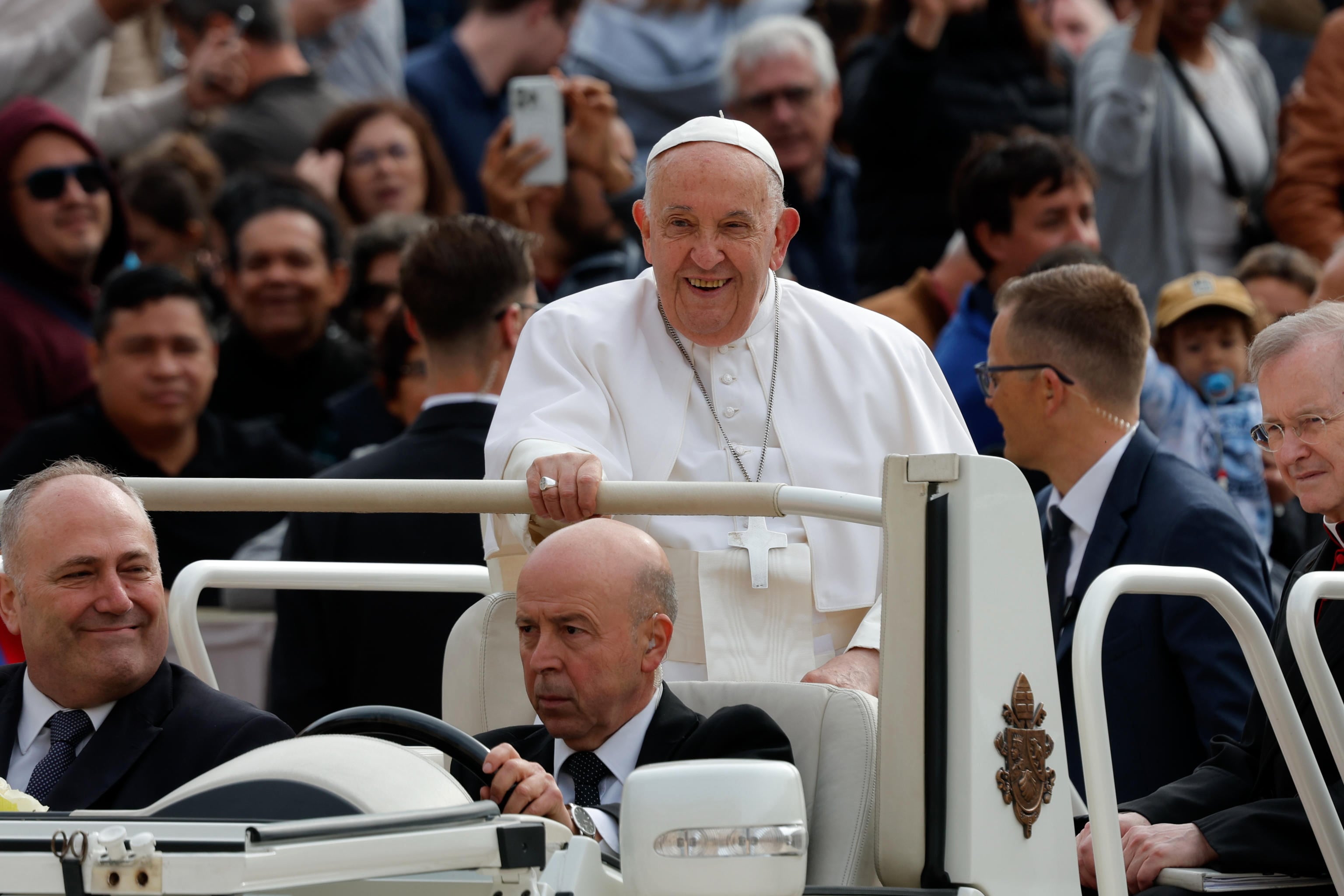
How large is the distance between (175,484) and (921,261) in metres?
4.88

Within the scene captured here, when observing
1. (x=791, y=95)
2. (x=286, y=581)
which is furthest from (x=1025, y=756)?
(x=791, y=95)

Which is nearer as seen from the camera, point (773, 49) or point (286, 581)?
point (286, 581)

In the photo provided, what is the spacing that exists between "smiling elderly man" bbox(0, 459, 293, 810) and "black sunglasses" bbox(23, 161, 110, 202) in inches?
153

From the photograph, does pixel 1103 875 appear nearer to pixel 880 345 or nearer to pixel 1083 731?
pixel 1083 731

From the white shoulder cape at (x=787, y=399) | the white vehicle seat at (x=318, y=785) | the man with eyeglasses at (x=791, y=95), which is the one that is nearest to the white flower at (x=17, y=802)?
the white vehicle seat at (x=318, y=785)

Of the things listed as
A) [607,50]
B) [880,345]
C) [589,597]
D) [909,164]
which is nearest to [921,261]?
[909,164]

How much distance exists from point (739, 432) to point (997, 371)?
0.95m

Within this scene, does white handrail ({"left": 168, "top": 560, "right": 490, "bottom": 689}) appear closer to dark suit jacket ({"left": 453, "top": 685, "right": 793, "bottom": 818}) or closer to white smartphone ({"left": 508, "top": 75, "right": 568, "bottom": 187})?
dark suit jacket ({"left": 453, "top": 685, "right": 793, "bottom": 818})

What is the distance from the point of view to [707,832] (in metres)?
2.50

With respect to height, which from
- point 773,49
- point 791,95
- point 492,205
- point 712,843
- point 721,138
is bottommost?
point 712,843

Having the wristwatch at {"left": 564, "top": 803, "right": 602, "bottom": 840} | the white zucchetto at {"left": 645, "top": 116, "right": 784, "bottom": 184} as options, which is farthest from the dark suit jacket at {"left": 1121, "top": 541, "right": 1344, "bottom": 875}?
the white zucchetto at {"left": 645, "top": 116, "right": 784, "bottom": 184}

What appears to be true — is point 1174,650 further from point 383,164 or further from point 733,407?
point 383,164

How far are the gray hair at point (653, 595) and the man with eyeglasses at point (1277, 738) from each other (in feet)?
3.30

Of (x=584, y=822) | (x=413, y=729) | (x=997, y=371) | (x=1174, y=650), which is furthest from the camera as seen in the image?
(x=997, y=371)
